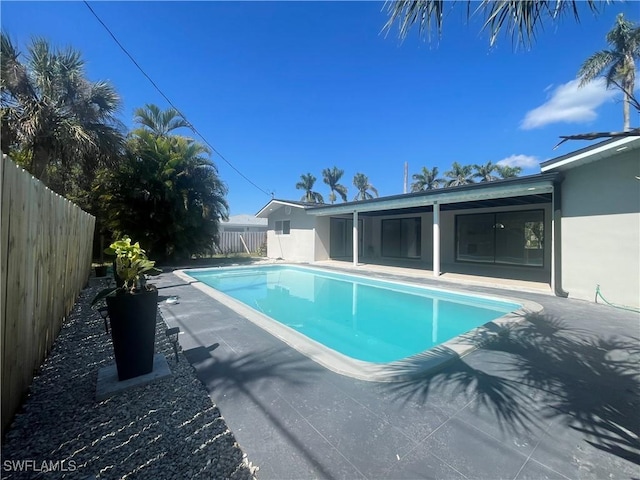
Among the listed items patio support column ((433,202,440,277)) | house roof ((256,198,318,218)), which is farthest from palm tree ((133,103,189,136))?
patio support column ((433,202,440,277))

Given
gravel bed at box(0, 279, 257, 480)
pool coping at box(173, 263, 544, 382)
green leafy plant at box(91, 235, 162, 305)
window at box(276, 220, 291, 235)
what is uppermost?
window at box(276, 220, 291, 235)

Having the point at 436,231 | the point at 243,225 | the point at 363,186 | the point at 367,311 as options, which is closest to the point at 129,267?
the point at 367,311

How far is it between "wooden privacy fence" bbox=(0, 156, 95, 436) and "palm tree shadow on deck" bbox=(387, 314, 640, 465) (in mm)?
3410

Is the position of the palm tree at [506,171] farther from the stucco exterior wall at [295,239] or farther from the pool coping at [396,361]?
the pool coping at [396,361]

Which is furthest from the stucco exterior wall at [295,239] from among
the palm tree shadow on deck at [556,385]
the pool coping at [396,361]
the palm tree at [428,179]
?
the palm tree at [428,179]

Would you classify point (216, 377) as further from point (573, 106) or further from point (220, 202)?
point (573, 106)

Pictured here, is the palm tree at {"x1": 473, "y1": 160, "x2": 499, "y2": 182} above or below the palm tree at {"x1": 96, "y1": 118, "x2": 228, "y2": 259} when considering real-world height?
above

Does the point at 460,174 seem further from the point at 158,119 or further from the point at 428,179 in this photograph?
the point at 158,119

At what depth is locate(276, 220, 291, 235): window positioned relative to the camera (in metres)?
17.5

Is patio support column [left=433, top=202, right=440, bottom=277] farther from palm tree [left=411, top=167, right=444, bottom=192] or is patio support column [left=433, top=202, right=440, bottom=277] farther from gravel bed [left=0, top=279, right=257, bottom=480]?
palm tree [left=411, top=167, right=444, bottom=192]

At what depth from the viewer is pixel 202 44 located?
9.00 metres

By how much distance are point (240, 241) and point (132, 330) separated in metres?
19.0

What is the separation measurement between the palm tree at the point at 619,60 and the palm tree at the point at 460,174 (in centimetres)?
1691

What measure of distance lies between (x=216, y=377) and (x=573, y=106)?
57.8 feet
